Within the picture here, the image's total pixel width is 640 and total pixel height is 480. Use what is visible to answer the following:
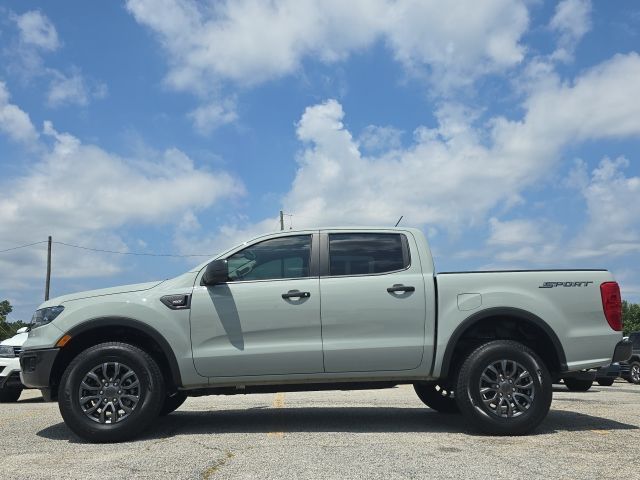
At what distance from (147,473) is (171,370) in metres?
1.57

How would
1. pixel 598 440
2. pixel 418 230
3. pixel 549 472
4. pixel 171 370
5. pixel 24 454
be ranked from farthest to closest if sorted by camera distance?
1. pixel 418 230
2. pixel 171 370
3. pixel 598 440
4. pixel 24 454
5. pixel 549 472

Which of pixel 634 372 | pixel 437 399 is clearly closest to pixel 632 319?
pixel 634 372

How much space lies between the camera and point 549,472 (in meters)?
4.31

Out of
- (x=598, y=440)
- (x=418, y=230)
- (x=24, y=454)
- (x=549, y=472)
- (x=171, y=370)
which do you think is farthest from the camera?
(x=418, y=230)

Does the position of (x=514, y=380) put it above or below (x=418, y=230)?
below

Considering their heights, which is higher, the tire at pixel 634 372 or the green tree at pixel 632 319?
the green tree at pixel 632 319

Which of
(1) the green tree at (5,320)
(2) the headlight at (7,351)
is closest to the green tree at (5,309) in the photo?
(1) the green tree at (5,320)

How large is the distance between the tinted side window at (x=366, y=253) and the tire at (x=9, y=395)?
24.2 feet

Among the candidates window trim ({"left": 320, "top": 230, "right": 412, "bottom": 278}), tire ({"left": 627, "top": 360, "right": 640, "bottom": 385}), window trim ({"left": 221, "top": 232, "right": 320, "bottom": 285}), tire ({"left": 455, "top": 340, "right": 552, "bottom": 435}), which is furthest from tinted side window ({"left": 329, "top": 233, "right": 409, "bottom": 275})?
tire ({"left": 627, "top": 360, "right": 640, "bottom": 385})

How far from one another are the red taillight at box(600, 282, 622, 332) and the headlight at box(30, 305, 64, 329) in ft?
16.6

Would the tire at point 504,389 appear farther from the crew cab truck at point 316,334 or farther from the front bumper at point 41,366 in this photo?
the front bumper at point 41,366

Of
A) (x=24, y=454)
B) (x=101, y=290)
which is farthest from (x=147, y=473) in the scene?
(x=101, y=290)

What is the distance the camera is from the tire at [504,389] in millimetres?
5777

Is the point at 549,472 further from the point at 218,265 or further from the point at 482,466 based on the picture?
the point at 218,265
